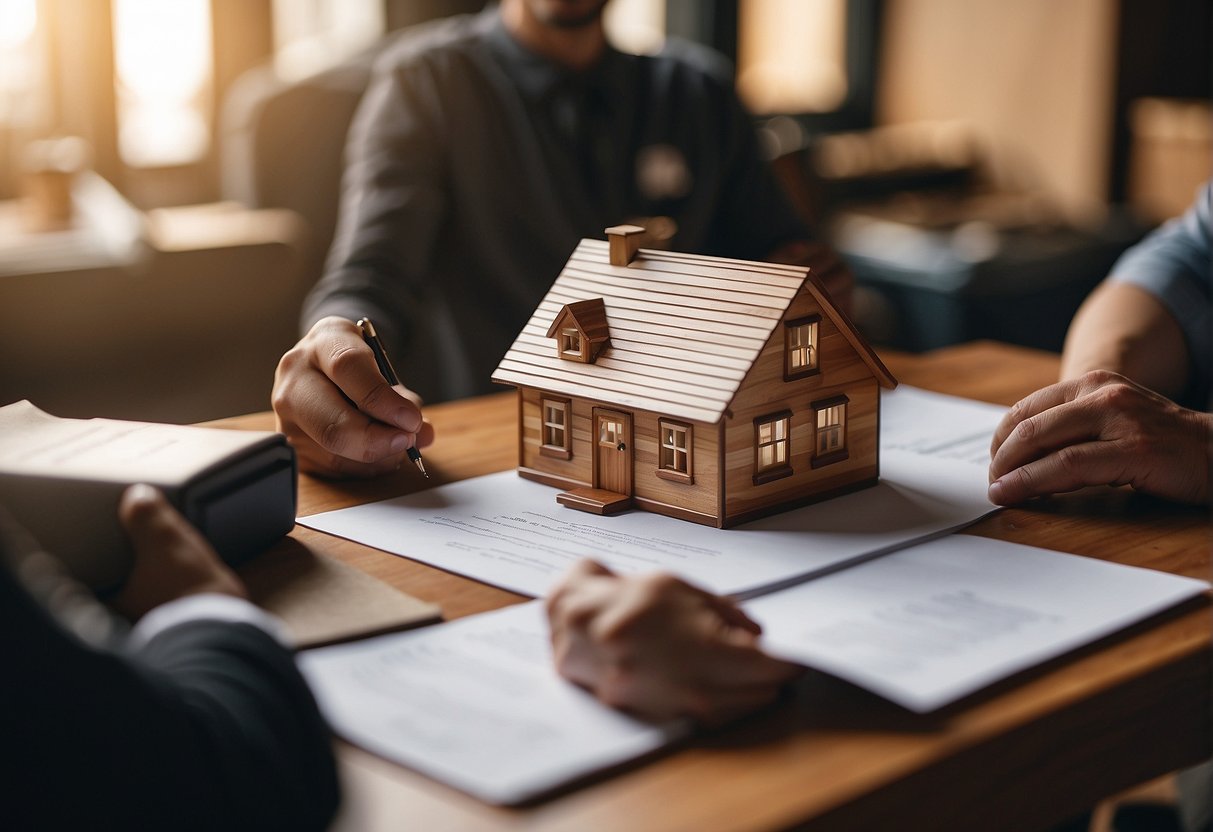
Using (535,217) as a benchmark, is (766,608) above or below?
below

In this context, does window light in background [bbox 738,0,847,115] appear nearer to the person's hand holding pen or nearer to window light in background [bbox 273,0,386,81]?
window light in background [bbox 273,0,386,81]

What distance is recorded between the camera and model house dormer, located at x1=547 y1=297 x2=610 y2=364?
3.48 ft

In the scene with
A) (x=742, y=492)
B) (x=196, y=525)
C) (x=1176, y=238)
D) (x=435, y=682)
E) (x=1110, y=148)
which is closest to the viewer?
(x=435, y=682)

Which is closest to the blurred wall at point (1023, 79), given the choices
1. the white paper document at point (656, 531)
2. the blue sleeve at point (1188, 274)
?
the blue sleeve at point (1188, 274)

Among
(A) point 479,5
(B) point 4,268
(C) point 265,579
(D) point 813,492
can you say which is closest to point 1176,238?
(D) point 813,492

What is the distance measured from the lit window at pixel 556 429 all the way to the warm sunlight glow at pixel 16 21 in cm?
267

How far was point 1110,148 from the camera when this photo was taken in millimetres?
4309

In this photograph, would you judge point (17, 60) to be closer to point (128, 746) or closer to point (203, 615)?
point (203, 615)

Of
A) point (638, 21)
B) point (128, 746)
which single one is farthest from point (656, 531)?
point (638, 21)

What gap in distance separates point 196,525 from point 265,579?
7cm

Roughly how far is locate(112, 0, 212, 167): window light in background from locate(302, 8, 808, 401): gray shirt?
155 cm

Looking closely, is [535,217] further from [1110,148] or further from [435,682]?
[1110,148]

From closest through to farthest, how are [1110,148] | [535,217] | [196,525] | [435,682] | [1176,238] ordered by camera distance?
[435,682] → [196,525] → [1176,238] → [535,217] → [1110,148]

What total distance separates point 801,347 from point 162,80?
2.92 m
